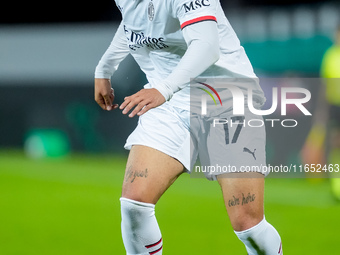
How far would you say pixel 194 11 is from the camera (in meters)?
2.57

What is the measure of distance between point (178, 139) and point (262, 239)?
602mm

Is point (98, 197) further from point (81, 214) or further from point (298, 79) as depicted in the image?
point (298, 79)

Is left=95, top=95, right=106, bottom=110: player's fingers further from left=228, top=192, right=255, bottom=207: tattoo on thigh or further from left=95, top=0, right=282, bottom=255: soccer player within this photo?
left=228, top=192, right=255, bottom=207: tattoo on thigh

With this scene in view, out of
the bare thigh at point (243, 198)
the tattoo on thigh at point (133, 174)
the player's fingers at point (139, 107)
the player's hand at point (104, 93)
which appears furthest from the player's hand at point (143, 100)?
the player's hand at point (104, 93)

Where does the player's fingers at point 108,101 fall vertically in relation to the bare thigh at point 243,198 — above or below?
above

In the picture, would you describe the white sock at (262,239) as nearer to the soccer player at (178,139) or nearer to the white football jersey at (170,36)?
the soccer player at (178,139)

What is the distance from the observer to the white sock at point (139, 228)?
2.73 metres

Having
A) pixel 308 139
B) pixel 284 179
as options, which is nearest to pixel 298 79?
pixel 308 139

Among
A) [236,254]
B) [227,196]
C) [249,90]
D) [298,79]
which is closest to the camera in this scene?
[227,196]

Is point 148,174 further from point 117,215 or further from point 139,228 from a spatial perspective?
point 117,215

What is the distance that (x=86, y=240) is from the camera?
4.52 m

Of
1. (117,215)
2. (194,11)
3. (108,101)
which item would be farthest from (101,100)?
(117,215)

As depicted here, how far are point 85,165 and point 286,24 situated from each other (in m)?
3.91

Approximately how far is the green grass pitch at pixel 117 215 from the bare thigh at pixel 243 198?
138 cm
